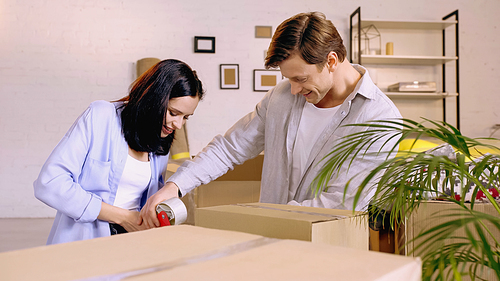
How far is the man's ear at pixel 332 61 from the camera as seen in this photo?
1.39 meters

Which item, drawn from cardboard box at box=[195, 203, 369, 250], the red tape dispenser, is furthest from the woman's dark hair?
cardboard box at box=[195, 203, 369, 250]

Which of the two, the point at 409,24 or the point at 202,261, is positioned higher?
the point at 409,24

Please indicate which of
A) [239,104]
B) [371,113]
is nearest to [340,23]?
[239,104]

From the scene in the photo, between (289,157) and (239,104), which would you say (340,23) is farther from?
(289,157)

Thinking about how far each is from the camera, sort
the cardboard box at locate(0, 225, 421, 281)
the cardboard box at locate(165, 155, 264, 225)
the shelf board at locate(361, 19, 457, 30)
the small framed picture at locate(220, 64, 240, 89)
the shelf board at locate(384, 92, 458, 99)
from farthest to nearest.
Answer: the small framed picture at locate(220, 64, 240, 89) → the shelf board at locate(361, 19, 457, 30) → the shelf board at locate(384, 92, 458, 99) → the cardboard box at locate(165, 155, 264, 225) → the cardboard box at locate(0, 225, 421, 281)

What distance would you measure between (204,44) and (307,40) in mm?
3276

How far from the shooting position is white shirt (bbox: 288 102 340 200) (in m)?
1.45

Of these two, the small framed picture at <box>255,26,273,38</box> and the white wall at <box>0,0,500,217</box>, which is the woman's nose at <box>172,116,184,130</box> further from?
the small framed picture at <box>255,26,273,38</box>

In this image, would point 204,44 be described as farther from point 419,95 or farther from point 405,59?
point 419,95

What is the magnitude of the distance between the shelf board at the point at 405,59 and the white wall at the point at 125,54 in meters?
0.45

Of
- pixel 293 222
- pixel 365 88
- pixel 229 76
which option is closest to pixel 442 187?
pixel 293 222

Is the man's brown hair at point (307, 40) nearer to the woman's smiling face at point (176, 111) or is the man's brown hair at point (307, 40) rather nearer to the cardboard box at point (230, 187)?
the woman's smiling face at point (176, 111)

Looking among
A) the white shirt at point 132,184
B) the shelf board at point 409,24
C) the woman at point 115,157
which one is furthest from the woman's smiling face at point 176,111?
the shelf board at point 409,24

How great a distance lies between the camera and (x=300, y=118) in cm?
149
